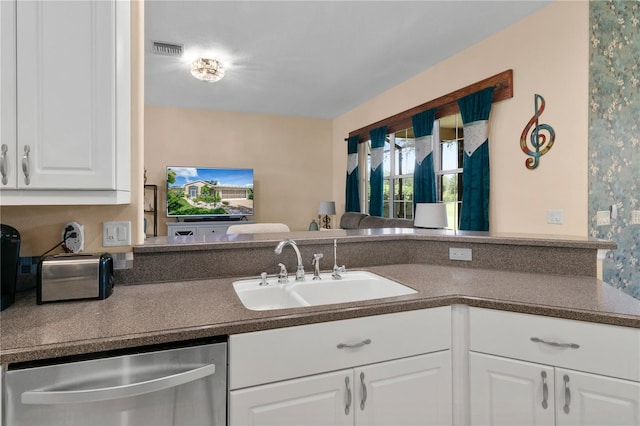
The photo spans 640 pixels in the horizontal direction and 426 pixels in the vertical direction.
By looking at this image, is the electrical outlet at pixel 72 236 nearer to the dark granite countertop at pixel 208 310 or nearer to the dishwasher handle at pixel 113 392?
the dark granite countertop at pixel 208 310

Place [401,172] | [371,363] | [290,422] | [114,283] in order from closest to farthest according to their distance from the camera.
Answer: [290,422]
[371,363]
[114,283]
[401,172]

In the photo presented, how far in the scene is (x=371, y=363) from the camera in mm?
1145

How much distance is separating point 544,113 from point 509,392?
2.40m

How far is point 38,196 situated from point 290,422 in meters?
1.07

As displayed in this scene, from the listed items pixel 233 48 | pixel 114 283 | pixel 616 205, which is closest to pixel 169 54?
pixel 233 48

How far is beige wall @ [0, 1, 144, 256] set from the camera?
131cm

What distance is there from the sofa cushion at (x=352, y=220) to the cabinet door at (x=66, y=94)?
408 centimetres

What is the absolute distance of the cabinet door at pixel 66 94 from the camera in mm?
1050

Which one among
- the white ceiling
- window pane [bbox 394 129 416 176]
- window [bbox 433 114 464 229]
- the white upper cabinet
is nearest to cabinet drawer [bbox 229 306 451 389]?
the white upper cabinet

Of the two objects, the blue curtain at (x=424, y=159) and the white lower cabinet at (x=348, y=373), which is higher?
the blue curtain at (x=424, y=159)

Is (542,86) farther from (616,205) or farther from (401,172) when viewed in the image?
(401,172)

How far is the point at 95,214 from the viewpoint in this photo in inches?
54.6

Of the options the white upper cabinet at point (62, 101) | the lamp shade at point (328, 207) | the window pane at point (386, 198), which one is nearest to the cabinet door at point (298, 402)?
the white upper cabinet at point (62, 101)

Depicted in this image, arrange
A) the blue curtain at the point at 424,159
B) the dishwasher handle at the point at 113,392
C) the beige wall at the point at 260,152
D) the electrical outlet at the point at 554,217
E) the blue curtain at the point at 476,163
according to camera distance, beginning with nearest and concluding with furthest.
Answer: the dishwasher handle at the point at 113,392 → the electrical outlet at the point at 554,217 → the blue curtain at the point at 476,163 → the blue curtain at the point at 424,159 → the beige wall at the point at 260,152
